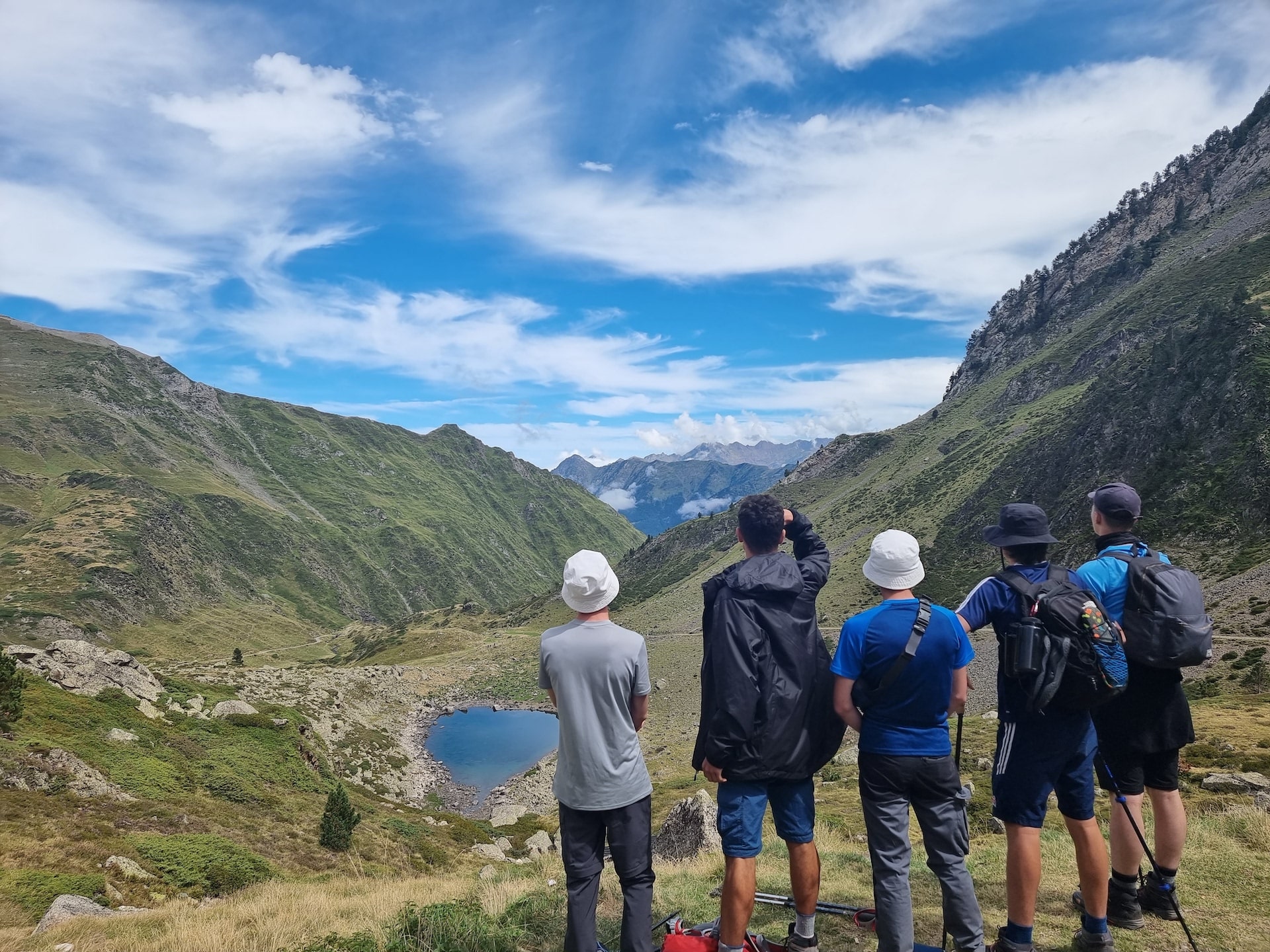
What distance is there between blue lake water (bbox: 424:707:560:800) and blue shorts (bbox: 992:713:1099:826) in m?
49.0

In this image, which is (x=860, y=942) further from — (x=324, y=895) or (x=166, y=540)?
(x=166, y=540)

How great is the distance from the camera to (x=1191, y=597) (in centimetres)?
562

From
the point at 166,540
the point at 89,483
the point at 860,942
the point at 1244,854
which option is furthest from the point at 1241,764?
the point at 89,483

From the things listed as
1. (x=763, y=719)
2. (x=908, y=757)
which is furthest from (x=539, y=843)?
(x=908, y=757)

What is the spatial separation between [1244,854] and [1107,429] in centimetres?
10375

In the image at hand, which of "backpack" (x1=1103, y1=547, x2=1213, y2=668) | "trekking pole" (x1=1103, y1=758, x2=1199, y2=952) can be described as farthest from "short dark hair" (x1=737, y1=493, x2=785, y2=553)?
"trekking pole" (x1=1103, y1=758, x2=1199, y2=952)

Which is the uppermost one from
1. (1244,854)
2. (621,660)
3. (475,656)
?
(621,660)

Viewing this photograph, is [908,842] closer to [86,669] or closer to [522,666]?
[86,669]

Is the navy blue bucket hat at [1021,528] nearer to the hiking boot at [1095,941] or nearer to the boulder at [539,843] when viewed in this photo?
the hiking boot at [1095,941]

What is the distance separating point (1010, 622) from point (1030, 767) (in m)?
1.19

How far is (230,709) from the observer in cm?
3119

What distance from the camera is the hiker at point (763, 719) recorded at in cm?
508

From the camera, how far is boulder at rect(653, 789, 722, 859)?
13.7m

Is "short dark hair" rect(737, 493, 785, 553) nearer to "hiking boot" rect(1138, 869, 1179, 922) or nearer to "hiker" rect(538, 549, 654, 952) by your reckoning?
"hiker" rect(538, 549, 654, 952)
